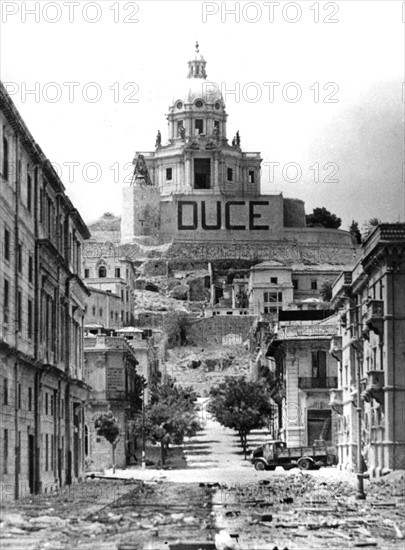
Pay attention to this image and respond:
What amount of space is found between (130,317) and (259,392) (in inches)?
2574

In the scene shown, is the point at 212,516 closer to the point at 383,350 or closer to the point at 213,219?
the point at 383,350

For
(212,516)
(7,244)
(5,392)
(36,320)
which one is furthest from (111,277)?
(212,516)

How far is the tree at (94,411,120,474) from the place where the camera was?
8588 cm

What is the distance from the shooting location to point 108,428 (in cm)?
8612

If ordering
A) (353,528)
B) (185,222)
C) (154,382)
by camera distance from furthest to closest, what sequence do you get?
(185,222), (154,382), (353,528)

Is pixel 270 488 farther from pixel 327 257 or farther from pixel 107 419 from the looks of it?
pixel 327 257

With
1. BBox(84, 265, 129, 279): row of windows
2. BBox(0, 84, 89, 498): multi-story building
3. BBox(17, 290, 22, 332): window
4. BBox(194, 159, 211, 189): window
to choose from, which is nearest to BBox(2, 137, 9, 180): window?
BBox(0, 84, 89, 498): multi-story building

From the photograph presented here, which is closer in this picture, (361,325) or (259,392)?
(361,325)

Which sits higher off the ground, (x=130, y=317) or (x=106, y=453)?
(x=130, y=317)

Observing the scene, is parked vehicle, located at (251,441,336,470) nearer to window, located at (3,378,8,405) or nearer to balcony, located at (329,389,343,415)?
balcony, located at (329,389,343,415)

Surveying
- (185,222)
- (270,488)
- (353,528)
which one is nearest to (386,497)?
(270,488)

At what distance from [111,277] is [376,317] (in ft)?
369

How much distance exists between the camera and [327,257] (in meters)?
195

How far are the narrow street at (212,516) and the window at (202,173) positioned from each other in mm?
139303
